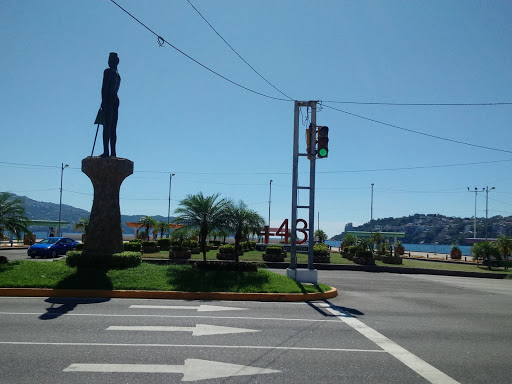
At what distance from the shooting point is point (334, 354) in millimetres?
6910

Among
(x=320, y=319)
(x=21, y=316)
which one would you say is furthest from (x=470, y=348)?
(x=21, y=316)

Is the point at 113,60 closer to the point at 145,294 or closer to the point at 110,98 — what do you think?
the point at 110,98

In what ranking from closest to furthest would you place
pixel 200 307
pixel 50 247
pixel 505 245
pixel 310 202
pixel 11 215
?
pixel 200 307 < pixel 310 202 < pixel 11 215 < pixel 50 247 < pixel 505 245

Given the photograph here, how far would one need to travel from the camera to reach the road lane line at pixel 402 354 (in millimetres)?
5879

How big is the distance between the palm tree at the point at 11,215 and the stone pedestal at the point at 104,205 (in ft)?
9.56

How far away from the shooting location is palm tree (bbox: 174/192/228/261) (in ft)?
59.8

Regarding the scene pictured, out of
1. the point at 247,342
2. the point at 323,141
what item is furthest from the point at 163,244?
the point at 247,342

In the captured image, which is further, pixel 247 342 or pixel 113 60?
pixel 113 60

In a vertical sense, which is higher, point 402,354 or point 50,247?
point 50,247

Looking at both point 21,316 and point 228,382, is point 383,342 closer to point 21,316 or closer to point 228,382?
point 228,382

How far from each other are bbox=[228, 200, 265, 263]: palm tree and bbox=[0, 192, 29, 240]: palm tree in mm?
8557

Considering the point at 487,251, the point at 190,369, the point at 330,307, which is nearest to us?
the point at 190,369

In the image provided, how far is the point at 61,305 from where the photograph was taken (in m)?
10.8

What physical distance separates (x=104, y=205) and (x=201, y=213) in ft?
13.6
